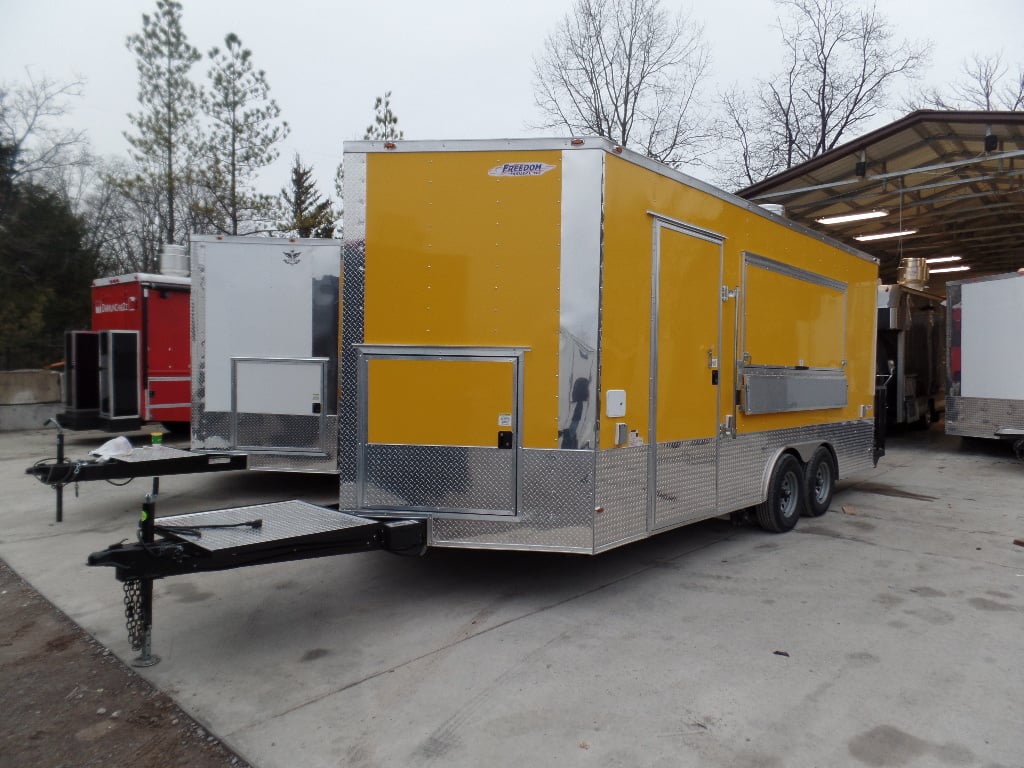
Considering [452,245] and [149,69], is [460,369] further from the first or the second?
[149,69]

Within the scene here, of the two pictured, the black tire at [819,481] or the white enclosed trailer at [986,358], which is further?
the white enclosed trailer at [986,358]

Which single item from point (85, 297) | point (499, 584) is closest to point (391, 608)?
point (499, 584)

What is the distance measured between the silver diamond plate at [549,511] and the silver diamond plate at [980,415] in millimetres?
9992

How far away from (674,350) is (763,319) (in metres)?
1.49

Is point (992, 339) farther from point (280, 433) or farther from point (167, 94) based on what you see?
point (167, 94)

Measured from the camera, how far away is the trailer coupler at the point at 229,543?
3.58 meters

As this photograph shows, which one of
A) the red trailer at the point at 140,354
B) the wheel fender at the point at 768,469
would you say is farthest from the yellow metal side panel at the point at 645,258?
the red trailer at the point at 140,354

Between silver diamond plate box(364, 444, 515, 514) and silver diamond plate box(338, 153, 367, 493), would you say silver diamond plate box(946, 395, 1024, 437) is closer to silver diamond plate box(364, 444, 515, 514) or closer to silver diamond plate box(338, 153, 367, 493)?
silver diamond plate box(364, 444, 515, 514)

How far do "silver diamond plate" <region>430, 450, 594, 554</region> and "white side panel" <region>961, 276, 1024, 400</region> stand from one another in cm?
993

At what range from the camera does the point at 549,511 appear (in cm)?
449

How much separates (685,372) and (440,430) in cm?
193

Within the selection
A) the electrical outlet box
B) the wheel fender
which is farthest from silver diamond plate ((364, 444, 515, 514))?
the wheel fender

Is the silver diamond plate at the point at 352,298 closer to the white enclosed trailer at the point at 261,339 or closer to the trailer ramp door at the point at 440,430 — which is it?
the trailer ramp door at the point at 440,430

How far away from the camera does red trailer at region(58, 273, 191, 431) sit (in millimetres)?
10633
